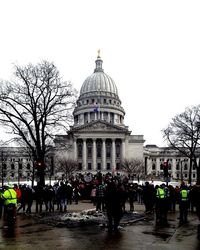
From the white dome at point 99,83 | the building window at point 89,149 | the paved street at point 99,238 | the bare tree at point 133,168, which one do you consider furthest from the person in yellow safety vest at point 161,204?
the white dome at point 99,83

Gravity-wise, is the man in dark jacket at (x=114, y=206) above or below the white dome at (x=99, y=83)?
below

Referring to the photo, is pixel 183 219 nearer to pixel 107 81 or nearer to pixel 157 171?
pixel 157 171

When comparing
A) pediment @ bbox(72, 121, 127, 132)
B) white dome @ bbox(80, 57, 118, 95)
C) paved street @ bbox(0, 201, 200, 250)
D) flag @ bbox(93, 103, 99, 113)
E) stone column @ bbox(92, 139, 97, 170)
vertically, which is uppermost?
white dome @ bbox(80, 57, 118, 95)

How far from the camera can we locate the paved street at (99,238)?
11.9 meters

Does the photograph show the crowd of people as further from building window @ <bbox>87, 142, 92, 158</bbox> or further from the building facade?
building window @ <bbox>87, 142, 92, 158</bbox>

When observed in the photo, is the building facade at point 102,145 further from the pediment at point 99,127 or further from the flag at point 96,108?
the flag at point 96,108

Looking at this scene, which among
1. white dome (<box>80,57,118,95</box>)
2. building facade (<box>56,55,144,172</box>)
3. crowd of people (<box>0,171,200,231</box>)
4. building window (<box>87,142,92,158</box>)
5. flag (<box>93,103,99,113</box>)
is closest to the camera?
crowd of people (<box>0,171,200,231</box>)

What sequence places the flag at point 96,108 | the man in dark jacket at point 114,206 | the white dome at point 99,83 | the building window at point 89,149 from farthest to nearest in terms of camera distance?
the white dome at point 99,83 → the flag at point 96,108 → the building window at point 89,149 → the man in dark jacket at point 114,206

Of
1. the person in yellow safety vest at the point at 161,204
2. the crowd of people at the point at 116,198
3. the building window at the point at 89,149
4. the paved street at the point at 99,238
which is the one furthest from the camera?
the building window at the point at 89,149

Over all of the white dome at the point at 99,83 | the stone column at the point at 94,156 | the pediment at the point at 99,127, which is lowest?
the stone column at the point at 94,156

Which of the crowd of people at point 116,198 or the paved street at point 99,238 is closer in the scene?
the paved street at point 99,238

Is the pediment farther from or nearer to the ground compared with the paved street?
farther from the ground

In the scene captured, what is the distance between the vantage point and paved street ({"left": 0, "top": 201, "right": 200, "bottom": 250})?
11.9 metres

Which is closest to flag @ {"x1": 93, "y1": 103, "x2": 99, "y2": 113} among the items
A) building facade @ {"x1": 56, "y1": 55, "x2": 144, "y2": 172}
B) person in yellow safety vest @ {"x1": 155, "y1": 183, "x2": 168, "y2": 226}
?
building facade @ {"x1": 56, "y1": 55, "x2": 144, "y2": 172}
